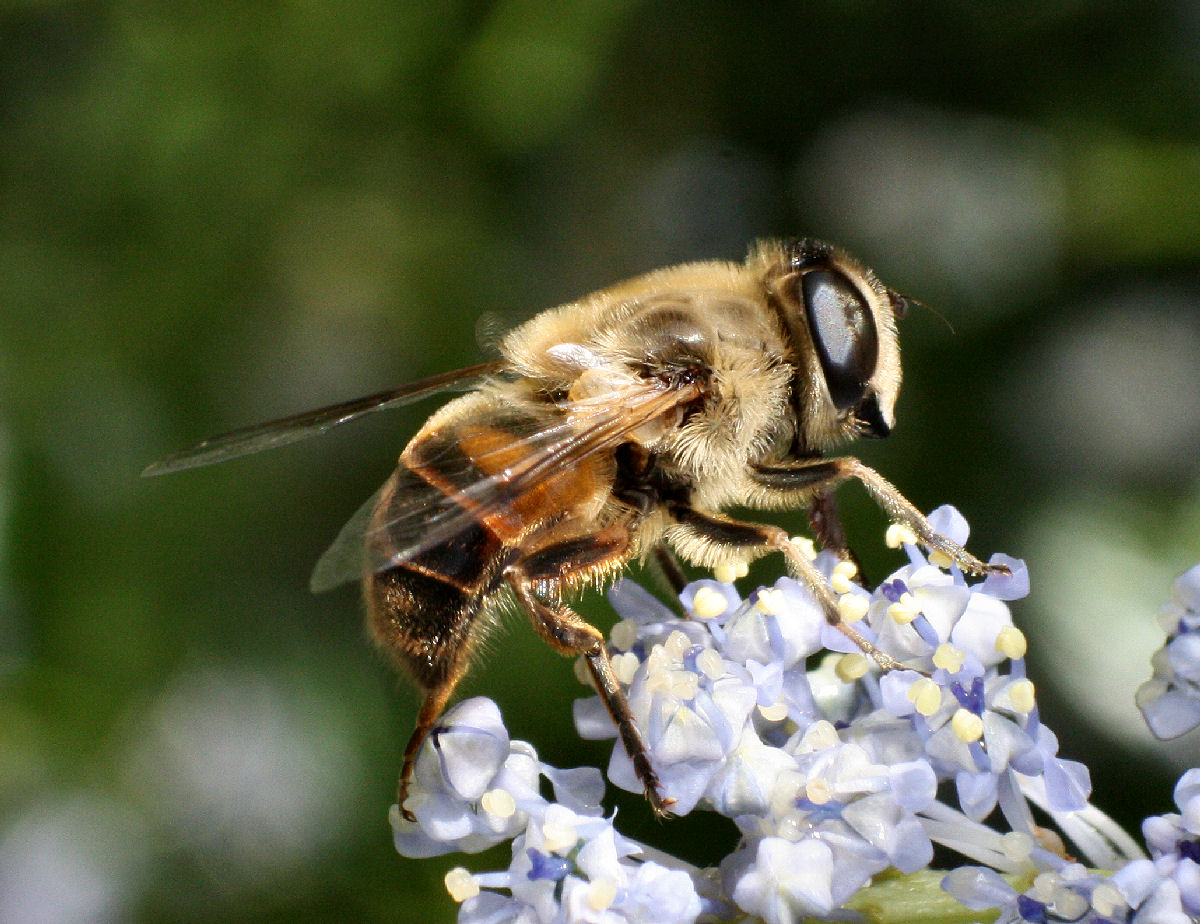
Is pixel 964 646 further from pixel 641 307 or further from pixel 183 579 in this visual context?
pixel 183 579

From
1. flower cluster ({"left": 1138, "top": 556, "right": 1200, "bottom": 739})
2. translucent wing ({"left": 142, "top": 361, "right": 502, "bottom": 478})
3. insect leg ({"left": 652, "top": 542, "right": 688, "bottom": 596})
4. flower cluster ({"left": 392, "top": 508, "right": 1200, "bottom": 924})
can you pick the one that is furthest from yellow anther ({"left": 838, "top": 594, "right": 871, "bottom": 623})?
translucent wing ({"left": 142, "top": 361, "right": 502, "bottom": 478})

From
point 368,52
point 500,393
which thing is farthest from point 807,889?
point 368,52

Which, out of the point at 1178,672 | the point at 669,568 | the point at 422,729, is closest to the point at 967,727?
the point at 1178,672

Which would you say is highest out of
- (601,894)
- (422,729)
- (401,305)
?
(601,894)

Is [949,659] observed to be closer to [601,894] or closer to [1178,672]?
[1178,672]

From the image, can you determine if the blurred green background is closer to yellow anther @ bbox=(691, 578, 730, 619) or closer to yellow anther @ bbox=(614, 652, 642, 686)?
yellow anther @ bbox=(614, 652, 642, 686)

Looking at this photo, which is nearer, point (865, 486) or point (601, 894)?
point (601, 894)

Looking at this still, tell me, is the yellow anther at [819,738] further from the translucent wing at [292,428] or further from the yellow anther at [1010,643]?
the translucent wing at [292,428]

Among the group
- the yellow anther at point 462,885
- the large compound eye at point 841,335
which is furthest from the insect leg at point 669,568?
the yellow anther at point 462,885
